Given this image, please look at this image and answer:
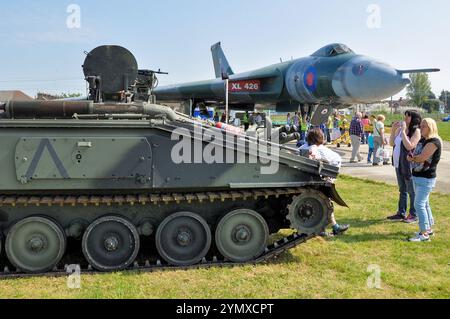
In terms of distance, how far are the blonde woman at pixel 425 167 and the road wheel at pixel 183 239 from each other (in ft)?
11.5

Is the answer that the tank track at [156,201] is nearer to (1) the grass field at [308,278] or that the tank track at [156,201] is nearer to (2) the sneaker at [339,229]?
(1) the grass field at [308,278]

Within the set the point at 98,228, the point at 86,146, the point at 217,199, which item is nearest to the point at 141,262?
the point at 98,228

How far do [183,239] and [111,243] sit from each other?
36.0 inches

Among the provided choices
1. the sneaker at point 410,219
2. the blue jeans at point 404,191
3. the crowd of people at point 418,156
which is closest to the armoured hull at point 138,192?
the crowd of people at point 418,156

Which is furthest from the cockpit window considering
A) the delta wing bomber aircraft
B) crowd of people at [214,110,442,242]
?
crowd of people at [214,110,442,242]

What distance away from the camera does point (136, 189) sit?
608 cm

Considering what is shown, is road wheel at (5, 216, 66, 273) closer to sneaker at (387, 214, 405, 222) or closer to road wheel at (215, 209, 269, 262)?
road wheel at (215, 209, 269, 262)

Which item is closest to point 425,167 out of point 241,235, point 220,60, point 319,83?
point 241,235

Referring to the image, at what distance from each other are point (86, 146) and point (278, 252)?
2.87 metres

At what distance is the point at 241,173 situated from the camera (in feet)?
20.3

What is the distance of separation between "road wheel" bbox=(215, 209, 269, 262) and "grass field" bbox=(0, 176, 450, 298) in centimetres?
25

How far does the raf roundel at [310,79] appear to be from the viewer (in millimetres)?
17812

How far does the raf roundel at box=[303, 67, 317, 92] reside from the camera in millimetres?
17812
